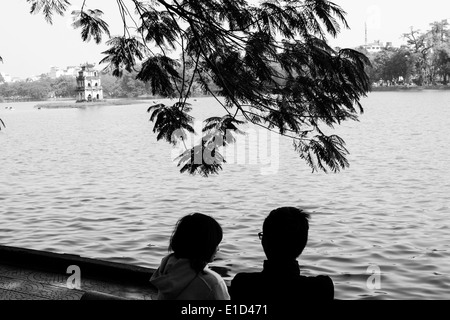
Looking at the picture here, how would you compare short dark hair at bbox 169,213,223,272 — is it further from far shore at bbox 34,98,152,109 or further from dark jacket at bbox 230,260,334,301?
far shore at bbox 34,98,152,109

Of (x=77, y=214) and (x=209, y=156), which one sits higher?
(x=209, y=156)

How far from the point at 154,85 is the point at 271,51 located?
3.80ft

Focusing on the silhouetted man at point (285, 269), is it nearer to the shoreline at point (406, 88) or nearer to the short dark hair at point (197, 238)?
the short dark hair at point (197, 238)

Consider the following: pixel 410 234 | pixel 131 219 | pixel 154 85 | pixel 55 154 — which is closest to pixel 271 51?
pixel 154 85

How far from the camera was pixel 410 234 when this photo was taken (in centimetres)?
1114

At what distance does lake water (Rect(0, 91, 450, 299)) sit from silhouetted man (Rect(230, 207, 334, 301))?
5.55 m

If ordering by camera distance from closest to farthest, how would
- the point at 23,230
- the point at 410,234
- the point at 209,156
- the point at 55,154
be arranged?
the point at 209,156 < the point at 410,234 < the point at 23,230 < the point at 55,154

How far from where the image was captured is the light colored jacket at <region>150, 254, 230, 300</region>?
91.9 inches

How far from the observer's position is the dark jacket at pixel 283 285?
210 centimetres

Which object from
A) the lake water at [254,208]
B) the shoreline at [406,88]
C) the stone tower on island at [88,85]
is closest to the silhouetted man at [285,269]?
the lake water at [254,208]

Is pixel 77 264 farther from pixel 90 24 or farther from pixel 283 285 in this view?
pixel 283 285

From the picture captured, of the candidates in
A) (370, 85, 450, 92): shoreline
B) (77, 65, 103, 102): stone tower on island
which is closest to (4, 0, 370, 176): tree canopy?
(370, 85, 450, 92): shoreline
